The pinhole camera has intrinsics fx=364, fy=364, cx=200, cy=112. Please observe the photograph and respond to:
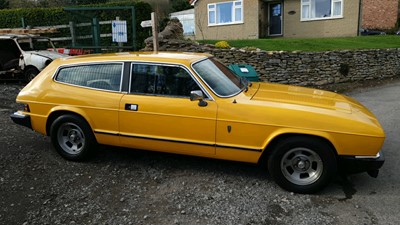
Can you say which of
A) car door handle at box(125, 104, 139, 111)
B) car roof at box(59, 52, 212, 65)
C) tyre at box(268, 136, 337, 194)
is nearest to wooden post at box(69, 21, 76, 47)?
car roof at box(59, 52, 212, 65)

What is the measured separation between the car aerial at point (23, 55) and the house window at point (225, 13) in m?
12.3

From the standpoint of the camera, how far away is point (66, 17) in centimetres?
1583

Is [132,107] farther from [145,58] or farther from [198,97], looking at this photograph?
[198,97]

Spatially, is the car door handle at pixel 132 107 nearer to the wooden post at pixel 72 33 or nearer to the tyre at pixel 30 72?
→ the tyre at pixel 30 72

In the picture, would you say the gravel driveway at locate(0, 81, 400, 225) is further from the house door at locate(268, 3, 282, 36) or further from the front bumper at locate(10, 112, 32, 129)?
the house door at locate(268, 3, 282, 36)

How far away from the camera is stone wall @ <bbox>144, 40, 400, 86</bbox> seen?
435 inches

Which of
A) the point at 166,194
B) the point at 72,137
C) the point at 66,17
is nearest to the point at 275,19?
the point at 66,17

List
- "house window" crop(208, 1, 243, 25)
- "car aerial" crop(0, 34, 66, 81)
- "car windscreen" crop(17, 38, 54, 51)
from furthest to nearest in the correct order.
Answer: "house window" crop(208, 1, 243, 25) < "car windscreen" crop(17, 38, 54, 51) < "car aerial" crop(0, 34, 66, 81)

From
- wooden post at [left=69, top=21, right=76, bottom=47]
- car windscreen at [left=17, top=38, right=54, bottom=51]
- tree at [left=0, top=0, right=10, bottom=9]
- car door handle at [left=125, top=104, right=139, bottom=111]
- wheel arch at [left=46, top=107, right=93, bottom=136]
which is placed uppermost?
tree at [left=0, top=0, right=10, bottom=9]

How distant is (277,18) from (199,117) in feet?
63.6

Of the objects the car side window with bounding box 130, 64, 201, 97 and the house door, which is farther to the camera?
the house door

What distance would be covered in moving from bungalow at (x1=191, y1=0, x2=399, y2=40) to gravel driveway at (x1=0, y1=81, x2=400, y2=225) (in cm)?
1605

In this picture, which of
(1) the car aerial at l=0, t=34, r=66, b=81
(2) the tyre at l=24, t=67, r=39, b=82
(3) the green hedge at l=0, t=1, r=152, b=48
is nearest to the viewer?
(1) the car aerial at l=0, t=34, r=66, b=81

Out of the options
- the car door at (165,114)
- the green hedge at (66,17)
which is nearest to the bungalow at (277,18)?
the green hedge at (66,17)
